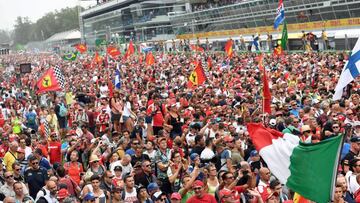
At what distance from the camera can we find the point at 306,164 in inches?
254

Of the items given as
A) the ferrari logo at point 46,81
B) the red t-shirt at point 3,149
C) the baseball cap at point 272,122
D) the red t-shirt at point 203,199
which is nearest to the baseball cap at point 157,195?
the red t-shirt at point 203,199

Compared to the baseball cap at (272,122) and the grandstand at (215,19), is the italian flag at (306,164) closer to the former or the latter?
the baseball cap at (272,122)

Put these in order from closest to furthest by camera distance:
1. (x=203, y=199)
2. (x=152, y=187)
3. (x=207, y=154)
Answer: (x=203, y=199)
(x=152, y=187)
(x=207, y=154)

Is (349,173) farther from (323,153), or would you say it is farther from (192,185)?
(323,153)

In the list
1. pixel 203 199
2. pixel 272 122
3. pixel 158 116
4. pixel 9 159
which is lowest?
pixel 158 116

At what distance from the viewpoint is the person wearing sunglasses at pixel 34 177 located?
407 inches

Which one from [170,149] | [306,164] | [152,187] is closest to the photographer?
[306,164]

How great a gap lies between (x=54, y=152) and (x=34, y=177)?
2.48m

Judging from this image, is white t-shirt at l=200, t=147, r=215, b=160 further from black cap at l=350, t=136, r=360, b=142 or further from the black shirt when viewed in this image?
the black shirt

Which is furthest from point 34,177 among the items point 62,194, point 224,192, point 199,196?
point 224,192

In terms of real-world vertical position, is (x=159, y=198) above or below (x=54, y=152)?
above

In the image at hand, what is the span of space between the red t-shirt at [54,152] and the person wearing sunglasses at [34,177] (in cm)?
225

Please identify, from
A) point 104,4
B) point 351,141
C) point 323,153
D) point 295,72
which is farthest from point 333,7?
point 104,4

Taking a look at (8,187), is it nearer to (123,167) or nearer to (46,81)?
(123,167)
